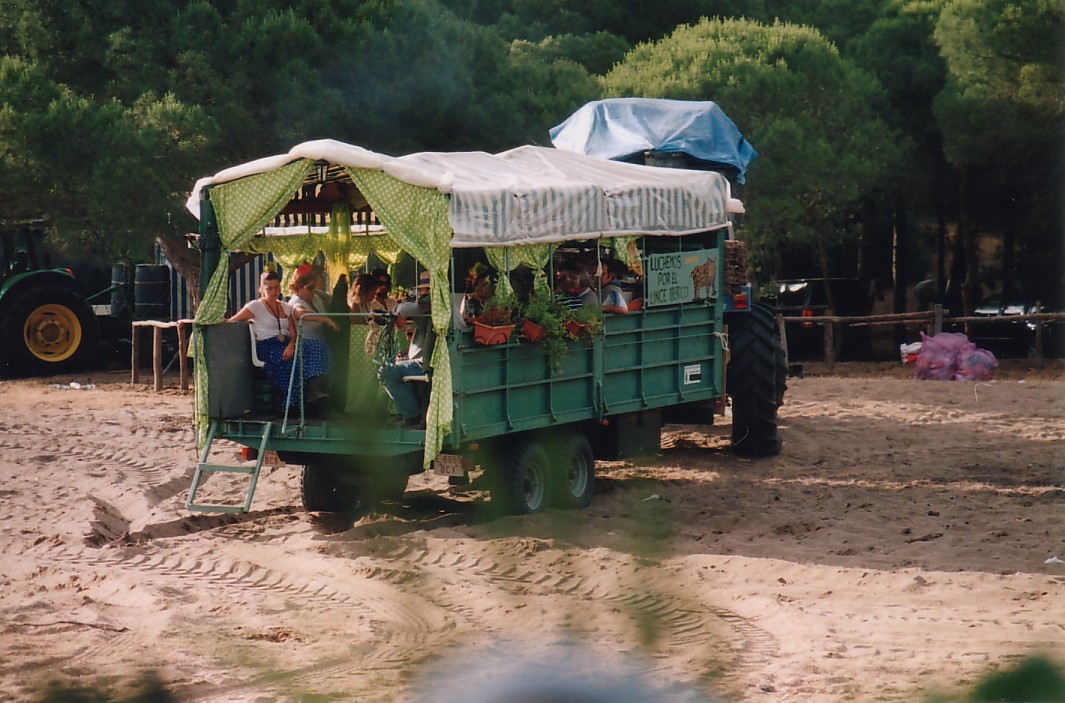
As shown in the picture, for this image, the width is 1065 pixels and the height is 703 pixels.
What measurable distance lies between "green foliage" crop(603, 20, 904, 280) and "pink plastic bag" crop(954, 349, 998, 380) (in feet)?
15.9

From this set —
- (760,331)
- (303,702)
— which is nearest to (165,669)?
(303,702)

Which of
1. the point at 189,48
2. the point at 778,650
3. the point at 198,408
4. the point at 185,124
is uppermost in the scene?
the point at 189,48

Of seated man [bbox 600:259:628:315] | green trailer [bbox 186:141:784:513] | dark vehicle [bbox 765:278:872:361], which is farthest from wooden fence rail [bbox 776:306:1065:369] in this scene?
seated man [bbox 600:259:628:315]

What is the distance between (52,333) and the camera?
2011 centimetres

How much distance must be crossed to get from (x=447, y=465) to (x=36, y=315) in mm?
12532

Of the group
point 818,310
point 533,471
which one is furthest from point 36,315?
point 818,310

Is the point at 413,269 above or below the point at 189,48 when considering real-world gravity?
below

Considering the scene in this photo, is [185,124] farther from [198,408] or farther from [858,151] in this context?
[858,151]

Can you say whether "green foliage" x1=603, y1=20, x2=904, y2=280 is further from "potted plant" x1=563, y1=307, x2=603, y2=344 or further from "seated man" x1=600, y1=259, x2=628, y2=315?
"potted plant" x1=563, y1=307, x2=603, y2=344

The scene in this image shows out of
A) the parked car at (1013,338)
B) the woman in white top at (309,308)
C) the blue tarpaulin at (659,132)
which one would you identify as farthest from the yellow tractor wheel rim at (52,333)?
the parked car at (1013,338)

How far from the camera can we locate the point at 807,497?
11.1 meters

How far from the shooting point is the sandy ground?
146 centimetres

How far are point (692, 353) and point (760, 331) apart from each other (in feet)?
3.70

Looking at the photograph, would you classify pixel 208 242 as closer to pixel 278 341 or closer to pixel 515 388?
pixel 278 341
